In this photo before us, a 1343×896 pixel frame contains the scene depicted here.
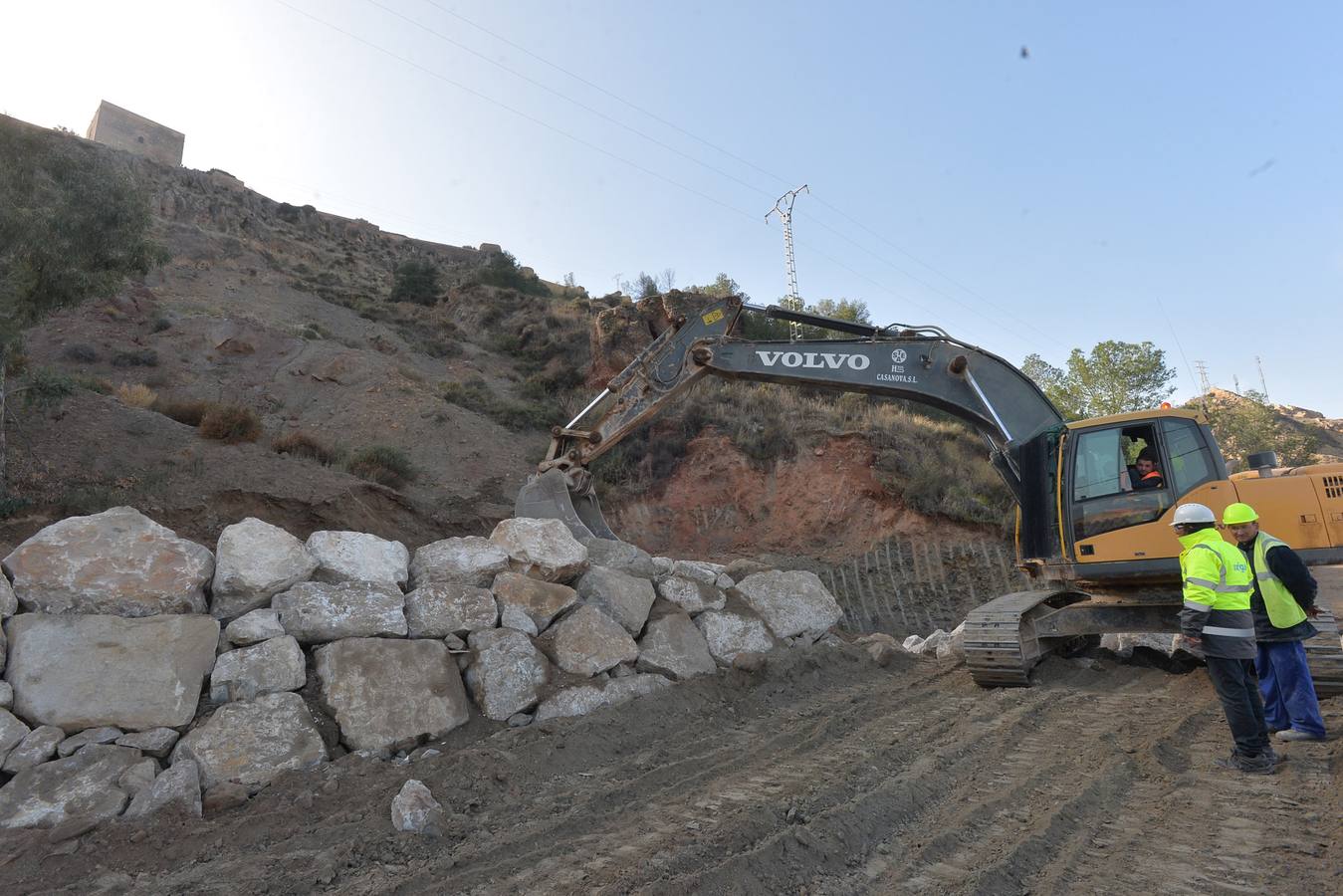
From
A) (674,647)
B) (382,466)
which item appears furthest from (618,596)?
(382,466)

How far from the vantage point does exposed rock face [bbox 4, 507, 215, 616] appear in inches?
181

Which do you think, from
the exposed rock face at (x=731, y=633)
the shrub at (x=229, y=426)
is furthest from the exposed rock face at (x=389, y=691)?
the shrub at (x=229, y=426)

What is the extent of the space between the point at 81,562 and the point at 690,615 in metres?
4.68

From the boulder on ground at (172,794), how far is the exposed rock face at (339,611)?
109 centimetres

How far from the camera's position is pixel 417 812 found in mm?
3936

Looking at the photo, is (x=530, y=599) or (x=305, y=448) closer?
(x=530, y=599)

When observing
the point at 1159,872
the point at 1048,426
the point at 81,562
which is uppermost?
the point at 1048,426

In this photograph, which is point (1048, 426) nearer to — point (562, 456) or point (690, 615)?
point (690, 615)

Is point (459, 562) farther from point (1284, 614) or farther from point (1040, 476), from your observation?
point (1284, 614)

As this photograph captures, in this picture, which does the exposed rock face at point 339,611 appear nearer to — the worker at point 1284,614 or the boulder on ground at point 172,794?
the boulder on ground at point 172,794

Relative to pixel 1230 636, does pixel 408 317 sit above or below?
above

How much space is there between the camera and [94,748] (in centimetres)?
410

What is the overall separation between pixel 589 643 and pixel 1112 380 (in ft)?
98.4

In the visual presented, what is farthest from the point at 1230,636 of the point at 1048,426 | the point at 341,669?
the point at 341,669
